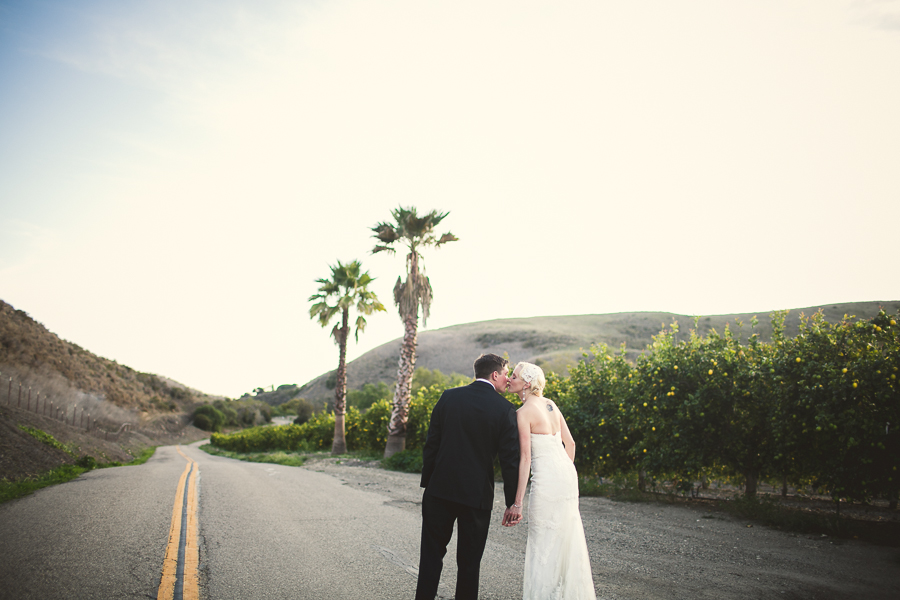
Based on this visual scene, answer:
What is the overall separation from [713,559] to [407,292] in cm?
1611

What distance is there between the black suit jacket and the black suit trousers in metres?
0.11

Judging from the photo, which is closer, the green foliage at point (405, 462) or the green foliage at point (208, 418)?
the green foliage at point (405, 462)

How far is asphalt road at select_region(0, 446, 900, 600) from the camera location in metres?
4.41

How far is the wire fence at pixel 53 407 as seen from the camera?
2233 centimetres

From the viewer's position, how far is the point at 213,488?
10.9 meters

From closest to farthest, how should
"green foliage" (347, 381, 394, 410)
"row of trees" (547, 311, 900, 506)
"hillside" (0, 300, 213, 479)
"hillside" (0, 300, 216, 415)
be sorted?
"row of trees" (547, 311, 900, 506) < "hillside" (0, 300, 213, 479) < "hillside" (0, 300, 216, 415) < "green foliage" (347, 381, 394, 410)

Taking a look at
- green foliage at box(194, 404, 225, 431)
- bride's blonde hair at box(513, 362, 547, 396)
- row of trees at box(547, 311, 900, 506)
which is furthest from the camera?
green foliage at box(194, 404, 225, 431)

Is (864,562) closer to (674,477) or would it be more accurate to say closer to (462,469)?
(674,477)

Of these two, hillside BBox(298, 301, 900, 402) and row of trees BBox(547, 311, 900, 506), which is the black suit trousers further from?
hillside BBox(298, 301, 900, 402)

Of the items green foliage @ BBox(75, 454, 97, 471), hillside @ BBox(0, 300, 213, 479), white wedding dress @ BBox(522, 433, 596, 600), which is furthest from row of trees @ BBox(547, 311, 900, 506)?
green foliage @ BBox(75, 454, 97, 471)

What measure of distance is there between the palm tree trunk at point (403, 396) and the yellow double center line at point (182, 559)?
12.6 m

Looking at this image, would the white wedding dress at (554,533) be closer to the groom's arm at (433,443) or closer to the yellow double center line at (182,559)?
the groom's arm at (433,443)

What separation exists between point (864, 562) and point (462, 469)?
20.5 feet

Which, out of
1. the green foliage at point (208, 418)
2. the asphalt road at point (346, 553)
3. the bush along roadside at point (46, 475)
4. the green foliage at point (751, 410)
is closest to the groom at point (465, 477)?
the asphalt road at point (346, 553)
